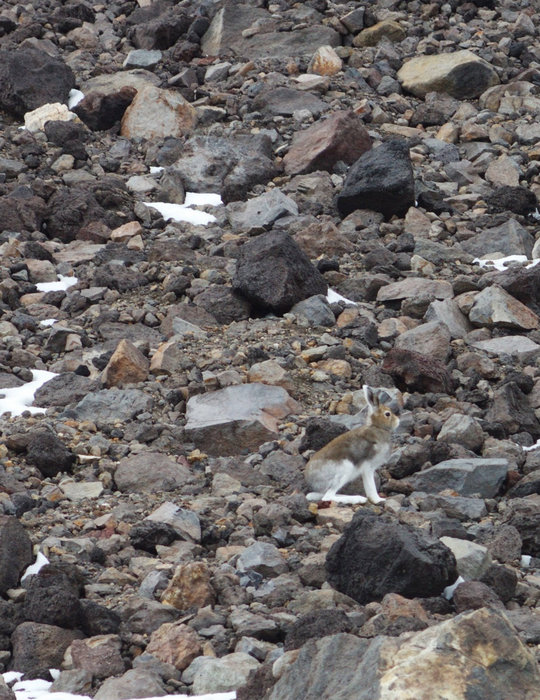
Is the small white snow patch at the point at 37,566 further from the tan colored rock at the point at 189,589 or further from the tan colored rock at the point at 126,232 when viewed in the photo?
the tan colored rock at the point at 126,232

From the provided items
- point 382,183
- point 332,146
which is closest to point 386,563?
point 382,183

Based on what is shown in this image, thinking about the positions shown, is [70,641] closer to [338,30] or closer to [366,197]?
[366,197]

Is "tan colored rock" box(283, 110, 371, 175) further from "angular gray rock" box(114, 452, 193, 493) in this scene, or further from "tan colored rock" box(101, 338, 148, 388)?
"angular gray rock" box(114, 452, 193, 493)

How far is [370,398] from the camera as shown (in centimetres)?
1148

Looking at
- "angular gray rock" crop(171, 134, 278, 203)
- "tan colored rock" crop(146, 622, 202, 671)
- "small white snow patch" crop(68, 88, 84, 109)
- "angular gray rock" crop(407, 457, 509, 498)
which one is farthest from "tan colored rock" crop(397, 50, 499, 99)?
"tan colored rock" crop(146, 622, 202, 671)

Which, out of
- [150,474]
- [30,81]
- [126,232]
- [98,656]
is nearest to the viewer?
[98,656]

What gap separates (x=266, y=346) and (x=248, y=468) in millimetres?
3173

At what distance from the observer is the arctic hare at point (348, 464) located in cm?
1089

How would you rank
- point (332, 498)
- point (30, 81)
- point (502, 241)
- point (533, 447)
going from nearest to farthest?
point (332, 498)
point (533, 447)
point (502, 241)
point (30, 81)

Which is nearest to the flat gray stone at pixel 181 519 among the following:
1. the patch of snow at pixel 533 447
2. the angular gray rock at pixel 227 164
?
the patch of snow at pixel 533 447

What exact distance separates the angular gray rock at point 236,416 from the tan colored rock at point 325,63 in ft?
44.8

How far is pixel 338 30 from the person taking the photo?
88.7ft

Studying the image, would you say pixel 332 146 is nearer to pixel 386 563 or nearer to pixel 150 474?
pixel 150 474

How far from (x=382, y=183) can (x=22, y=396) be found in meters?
8.05
